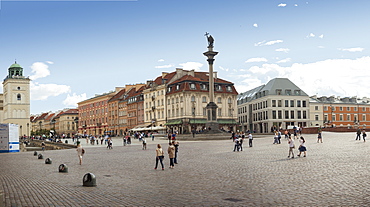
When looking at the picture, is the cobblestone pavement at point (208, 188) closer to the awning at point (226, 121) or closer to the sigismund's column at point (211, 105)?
the sigismund's column at point (211, 105)

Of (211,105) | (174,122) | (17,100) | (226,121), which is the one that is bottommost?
(174,122)

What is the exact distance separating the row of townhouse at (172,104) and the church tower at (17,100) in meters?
25.4

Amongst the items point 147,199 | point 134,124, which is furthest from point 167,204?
point 134,124

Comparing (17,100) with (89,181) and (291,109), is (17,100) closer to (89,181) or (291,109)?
(291,109)

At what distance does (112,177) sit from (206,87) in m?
78.9

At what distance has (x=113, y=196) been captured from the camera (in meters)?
13.4

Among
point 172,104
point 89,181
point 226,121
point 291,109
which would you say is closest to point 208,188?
point 89,181

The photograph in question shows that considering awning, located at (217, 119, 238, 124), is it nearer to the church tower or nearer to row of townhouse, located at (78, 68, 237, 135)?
row of townhouse, located at (78, 68, 237, 135)

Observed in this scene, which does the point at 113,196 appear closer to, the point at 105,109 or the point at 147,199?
the point at 147,199

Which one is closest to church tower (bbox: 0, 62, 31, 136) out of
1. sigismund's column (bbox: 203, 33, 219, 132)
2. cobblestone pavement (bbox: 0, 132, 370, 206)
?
sigismund's column (bbox: 203, 33, 219, 132)

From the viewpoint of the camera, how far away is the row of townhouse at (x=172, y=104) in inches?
3701

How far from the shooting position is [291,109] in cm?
10419

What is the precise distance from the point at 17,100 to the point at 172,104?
5526 centimetres

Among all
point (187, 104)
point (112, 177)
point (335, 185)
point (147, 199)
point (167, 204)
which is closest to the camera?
point (167, 204)
